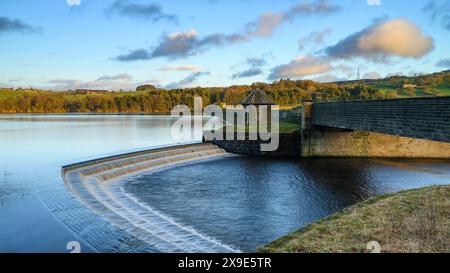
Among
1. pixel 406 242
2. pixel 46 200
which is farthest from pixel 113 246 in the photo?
pixel 406 242

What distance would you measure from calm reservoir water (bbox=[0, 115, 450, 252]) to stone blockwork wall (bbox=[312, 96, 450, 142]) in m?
3.13

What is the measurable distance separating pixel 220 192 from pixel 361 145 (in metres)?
16.1

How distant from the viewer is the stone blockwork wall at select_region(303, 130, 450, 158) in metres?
27.8

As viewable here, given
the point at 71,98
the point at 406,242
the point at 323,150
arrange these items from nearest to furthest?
1. the point at 406,242
2. the point at 323,150
3. the point at 71,98

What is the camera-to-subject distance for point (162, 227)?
1081 cm

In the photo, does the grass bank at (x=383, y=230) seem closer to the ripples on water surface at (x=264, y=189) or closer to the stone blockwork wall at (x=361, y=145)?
the ripples on water surface at (x=264, y=189)

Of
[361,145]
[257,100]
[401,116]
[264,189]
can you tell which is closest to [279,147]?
[361,145]

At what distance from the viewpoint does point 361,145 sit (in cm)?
2795

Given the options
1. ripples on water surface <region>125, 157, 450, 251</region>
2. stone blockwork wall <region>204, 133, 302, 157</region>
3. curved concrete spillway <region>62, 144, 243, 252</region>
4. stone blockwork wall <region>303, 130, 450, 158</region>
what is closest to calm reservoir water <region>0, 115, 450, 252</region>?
ripples on water surface <region>125, 157, 450, 251</region>

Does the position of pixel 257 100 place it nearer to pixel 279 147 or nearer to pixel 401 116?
pixel 279 147

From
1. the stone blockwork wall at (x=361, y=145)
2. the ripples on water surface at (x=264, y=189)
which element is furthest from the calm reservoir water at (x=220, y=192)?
the stone blockwork wall at (x=361, y=145)

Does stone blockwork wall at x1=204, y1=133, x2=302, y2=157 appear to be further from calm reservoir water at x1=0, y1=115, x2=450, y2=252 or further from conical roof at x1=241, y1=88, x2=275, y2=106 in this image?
conical roof at x1=241, y1=88, x2=275, y2=106

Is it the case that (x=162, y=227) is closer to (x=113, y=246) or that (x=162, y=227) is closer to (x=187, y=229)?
(x=187, y=229)
